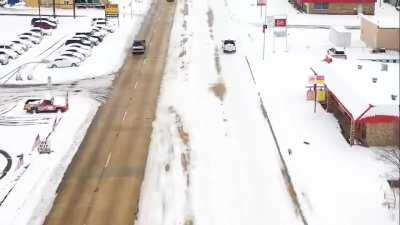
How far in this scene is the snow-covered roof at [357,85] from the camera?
1376 inches

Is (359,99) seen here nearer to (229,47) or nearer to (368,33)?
(229,47)

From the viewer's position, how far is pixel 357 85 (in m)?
42.4

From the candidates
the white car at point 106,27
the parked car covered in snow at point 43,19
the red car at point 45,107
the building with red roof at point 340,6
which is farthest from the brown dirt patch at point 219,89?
A: the building with red roof at point 340,6

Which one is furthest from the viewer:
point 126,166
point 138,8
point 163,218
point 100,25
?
point 138,8

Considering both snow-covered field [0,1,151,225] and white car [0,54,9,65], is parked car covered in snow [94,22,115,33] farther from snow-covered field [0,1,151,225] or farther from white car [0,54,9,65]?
white car [0,54,9,65]

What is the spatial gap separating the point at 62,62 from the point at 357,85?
131 ft

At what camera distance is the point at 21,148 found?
4772cm

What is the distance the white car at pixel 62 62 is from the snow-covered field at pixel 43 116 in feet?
3.19

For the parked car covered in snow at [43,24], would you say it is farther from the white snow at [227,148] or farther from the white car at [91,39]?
the white snow at [227,148]

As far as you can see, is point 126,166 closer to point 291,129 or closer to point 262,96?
point 291,129

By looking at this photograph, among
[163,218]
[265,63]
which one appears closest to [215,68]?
[265,63]

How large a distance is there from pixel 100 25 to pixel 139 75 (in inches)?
1133

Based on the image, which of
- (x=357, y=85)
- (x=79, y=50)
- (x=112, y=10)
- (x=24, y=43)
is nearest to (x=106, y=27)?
(x=112, y=10)

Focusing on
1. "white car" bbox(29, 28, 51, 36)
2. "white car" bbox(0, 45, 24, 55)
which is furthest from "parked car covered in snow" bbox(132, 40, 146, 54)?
"white car" bbox(29, 28, 51, 36)
